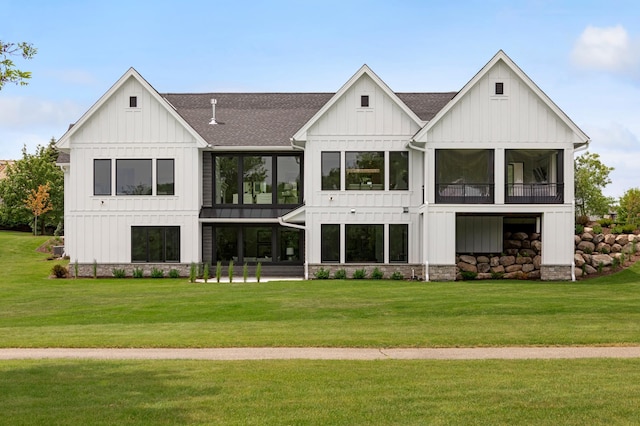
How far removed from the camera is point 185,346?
14.8 metres

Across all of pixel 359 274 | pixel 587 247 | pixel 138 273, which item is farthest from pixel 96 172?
pixel 587 247

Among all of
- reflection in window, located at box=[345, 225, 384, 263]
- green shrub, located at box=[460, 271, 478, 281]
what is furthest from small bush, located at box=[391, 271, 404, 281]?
green shrub, located at box=[460, 271, 478, 281]

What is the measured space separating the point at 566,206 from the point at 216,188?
48.9ft

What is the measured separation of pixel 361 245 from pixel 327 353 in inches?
736

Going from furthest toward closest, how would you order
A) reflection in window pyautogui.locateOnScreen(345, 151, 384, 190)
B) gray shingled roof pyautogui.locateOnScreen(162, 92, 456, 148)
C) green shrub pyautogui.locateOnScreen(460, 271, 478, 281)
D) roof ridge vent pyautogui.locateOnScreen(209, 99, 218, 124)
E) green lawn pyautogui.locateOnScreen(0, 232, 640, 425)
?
1. roof ridge vent pyautogui.locateOnScreen(209, 99, 218, 124)
2. gray shingled roof pyautogui.locateOnScreen(162, 92, 456, 148)
3. reflection in window pyautogui.locateOnScreen(345, 151, 384, 190)
4. green shrub pyautogui.locateOnScreen(460, 271, 478, 281)
5. green lawn pyautogui.locateOnScreen(0, 232, 640, 425)

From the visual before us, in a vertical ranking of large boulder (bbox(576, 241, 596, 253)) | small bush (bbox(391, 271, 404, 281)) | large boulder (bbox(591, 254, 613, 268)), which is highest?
large boulder (bbox(576, 241, 596, 253))

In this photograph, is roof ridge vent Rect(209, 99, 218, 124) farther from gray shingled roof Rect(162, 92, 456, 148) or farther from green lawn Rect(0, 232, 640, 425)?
green lawn Rect(0, 232, 640, 425)

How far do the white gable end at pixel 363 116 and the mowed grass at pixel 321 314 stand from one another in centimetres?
677

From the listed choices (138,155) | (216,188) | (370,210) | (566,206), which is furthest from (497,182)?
(138,155)

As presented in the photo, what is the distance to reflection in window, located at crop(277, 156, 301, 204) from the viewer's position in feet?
115

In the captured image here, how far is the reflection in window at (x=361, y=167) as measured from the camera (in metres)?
32.3

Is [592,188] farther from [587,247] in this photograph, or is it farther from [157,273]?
[157,273]

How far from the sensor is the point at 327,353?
13836 mm

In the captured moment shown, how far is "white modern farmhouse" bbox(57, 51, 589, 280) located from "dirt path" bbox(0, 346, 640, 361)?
53.8 feet
